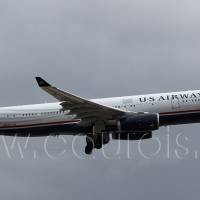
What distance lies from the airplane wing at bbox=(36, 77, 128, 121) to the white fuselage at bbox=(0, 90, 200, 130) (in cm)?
100

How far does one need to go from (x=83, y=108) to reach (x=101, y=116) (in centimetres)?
159

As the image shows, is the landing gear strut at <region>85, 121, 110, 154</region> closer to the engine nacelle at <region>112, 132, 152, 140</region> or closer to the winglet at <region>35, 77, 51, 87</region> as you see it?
the engine nacelle at <region>112, 132, 152, 140</region>

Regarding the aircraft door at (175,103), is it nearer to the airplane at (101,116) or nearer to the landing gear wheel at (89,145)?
the airplane at (101,116)

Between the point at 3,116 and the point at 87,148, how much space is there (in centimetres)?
638

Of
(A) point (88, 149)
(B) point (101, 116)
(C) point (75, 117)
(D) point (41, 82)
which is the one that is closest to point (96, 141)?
(A) point (88, 149)

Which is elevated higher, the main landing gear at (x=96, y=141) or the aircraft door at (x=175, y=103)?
the aircraft door at (x=175, y=103)

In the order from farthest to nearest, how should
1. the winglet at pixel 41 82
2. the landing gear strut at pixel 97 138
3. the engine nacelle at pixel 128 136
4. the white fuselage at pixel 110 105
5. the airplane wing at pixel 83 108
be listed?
the engine nacelle at pixel 128 136 < the landing gear strut at pixel 97 138 < the white fuselage at pixel 110 105 < the airplane wing at pixel 83 108 < the winglet at pixel 41 82

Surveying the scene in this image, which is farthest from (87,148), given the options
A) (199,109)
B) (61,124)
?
(199,109)

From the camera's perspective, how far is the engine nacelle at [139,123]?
92000mm

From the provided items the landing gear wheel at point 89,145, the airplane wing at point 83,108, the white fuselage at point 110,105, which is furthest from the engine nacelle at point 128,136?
the airplane wing at point 83,108

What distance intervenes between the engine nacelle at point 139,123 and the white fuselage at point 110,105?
1.26m

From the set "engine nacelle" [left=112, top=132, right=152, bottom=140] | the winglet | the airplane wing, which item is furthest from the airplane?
the winglet

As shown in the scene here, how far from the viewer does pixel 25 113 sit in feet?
311

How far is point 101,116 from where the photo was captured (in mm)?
93562
